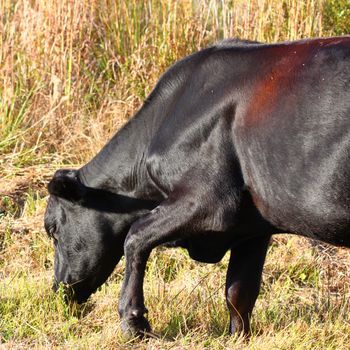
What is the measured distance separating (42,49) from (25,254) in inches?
102

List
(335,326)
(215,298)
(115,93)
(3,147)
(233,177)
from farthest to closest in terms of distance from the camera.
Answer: (115,93), (3,147), (215,298), (335,326), (233,177)

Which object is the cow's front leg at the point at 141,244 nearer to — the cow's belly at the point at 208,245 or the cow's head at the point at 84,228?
the cow's belly at the point at 208,245

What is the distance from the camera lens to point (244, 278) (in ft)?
19.4

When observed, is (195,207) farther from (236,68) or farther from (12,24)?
(12,24)

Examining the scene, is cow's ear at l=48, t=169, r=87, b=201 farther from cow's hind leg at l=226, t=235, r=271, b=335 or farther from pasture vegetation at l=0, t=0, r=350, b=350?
cow's hind leg at l=226, t=235, r=271, b=335

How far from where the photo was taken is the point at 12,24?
30.0ft

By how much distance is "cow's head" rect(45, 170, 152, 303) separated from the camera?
5.93 meters

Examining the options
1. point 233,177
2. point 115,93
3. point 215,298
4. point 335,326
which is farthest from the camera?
point 115,93

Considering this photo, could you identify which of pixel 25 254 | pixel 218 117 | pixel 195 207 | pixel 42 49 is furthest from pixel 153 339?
pixel 42 49

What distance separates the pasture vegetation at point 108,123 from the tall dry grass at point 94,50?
1 centimetres

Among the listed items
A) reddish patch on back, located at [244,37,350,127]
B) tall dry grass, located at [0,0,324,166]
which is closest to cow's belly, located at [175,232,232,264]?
reddish patch on back, located at [244,37,350,127]

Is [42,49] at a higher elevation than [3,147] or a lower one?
higher

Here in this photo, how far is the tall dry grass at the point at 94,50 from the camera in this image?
866 cm

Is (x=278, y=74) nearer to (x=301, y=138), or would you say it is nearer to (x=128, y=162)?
(x=301, y=138)
